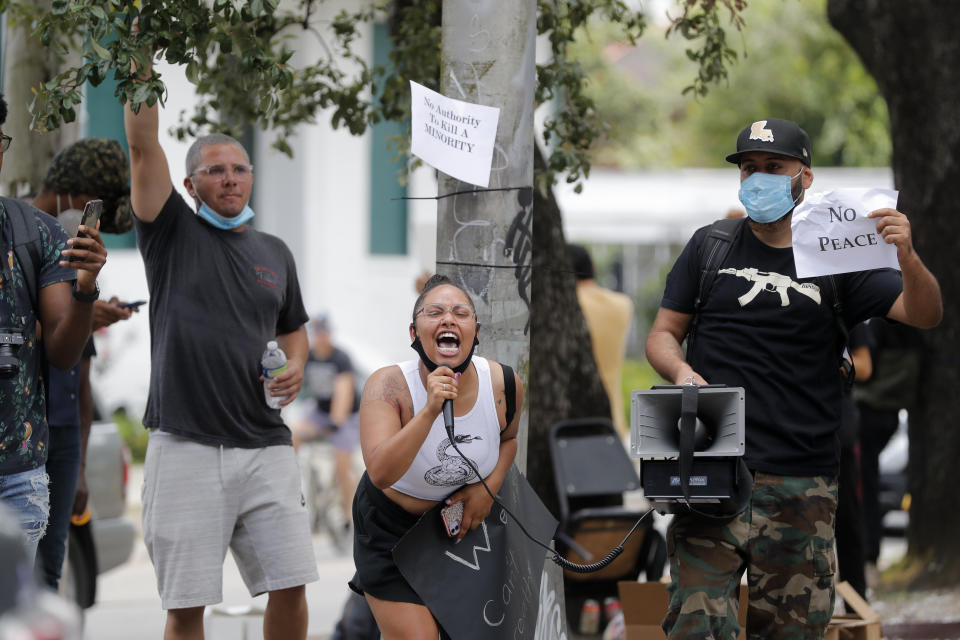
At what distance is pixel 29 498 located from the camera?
404 centimetres

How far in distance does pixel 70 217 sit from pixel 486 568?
2.06m

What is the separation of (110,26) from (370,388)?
146cm

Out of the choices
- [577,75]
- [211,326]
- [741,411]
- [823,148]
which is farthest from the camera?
[823,148]

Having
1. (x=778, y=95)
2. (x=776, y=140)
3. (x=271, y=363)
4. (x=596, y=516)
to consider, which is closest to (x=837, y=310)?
(x=776, y=140)

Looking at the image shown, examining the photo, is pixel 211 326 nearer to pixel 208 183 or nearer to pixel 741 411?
pixel 208 183

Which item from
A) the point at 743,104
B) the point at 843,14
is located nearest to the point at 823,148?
the point at 743,104

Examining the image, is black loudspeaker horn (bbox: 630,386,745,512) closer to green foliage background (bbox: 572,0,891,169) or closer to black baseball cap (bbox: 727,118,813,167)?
black baseball cap (bbox: 727,118,813,167)

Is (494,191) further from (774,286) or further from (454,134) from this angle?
(774,286)

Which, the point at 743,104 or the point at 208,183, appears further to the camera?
the point at 743,104

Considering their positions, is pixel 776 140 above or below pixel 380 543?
above

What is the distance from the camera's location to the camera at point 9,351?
3.93m

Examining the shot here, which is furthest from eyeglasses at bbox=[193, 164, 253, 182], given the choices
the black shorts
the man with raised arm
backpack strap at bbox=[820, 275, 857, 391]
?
backpack strap at bbox=[820, 275, 857, 391]

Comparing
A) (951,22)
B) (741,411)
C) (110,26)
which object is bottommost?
(741,411)

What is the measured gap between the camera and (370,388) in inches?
171
